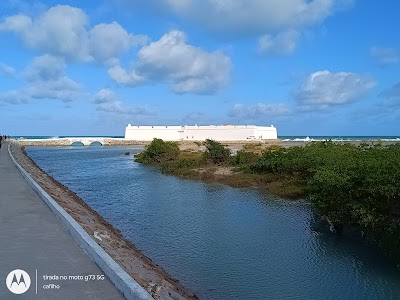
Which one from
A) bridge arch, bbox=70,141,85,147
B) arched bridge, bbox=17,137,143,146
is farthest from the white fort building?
bridge arch, bbox=70,141,85,147

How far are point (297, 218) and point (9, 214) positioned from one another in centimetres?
1114

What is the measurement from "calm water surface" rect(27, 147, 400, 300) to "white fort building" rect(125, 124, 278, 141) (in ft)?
315

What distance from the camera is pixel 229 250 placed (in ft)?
41.4

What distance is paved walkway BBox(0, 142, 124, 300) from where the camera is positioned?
568 centimetres

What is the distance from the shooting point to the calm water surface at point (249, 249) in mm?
9805

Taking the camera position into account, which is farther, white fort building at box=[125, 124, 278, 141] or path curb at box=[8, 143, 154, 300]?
white fort building at box=[125, 124, 278, 141]

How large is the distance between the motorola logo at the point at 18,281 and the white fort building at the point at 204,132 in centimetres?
11066

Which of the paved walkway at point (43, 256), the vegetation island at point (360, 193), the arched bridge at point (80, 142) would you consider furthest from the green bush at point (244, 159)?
the arched bridge at point (80, 142)

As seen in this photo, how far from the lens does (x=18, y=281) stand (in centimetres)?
601

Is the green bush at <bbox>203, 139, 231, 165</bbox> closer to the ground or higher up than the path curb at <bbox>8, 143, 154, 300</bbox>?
higher up

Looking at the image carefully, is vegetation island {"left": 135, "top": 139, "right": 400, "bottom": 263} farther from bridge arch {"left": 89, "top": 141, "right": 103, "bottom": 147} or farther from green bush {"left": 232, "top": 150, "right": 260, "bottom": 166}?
bridge arch {"left": 89, "top": 141, "right": 103, "bottom": 147}

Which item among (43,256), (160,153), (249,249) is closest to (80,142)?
(160,153)

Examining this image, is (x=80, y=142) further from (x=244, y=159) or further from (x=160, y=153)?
(x=244, y=159)

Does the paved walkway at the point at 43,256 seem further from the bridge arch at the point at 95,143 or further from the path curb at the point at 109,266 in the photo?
the bridge arch at the point at 95,143
